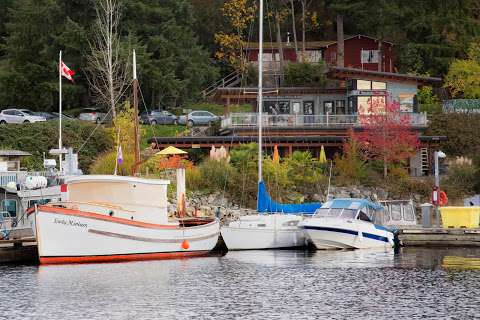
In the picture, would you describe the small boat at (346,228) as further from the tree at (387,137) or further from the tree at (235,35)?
the tree at (235,35)

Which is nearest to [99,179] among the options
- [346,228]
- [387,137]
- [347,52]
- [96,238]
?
[96,238]

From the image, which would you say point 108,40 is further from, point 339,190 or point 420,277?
point 420,277

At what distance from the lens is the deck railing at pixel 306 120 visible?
7919 centimetres

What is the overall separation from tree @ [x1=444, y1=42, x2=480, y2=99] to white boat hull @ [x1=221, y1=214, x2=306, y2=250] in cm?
3535

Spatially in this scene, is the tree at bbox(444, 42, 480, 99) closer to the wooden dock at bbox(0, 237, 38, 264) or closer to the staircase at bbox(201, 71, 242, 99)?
the staircase at bbox(201, 71, 242, 99)

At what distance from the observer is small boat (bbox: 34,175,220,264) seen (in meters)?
49.7

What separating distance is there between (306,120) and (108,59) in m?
14.9

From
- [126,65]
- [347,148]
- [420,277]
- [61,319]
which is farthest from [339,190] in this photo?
[61,319]

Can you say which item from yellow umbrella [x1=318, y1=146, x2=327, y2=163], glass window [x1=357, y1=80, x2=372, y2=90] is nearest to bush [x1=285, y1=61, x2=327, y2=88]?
glass window [x1=357, y1=80, x2=372, y2=90]

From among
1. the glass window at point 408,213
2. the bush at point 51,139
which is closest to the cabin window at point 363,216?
the glass window at point 408,213

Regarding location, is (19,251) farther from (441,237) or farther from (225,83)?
(225,83)

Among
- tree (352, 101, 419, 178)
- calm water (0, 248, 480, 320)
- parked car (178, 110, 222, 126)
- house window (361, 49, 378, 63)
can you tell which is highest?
house window (361, 49, 378, 63)

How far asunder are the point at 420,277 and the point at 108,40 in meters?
39.8

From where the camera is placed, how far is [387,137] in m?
76.5
